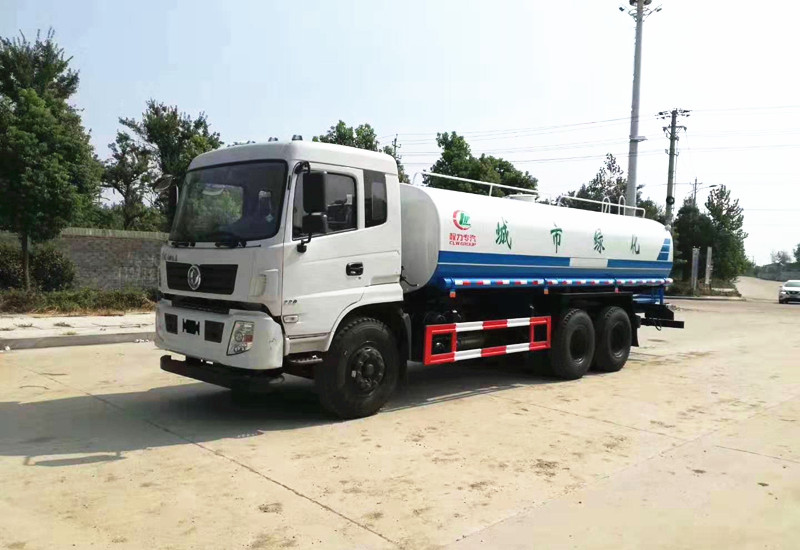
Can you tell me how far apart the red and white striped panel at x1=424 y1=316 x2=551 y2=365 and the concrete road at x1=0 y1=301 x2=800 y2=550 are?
58cm

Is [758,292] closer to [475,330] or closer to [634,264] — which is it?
[634,264]

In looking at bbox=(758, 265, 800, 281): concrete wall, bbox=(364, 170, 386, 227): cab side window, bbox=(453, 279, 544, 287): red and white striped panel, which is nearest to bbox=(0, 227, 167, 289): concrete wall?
bbox=(453, 279, 544, 287): red and white striped panel

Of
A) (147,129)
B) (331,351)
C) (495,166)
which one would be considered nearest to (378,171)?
(331,351)

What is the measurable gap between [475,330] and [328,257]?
8.75 ft

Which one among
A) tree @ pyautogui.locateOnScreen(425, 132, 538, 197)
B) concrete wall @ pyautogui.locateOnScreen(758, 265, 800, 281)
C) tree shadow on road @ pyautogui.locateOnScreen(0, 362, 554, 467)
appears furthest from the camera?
concrete wall @ pyautogui.locateOnScreen(758, 265, 800, 281)

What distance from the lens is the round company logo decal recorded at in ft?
25.2

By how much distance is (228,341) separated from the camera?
6082 millimetres

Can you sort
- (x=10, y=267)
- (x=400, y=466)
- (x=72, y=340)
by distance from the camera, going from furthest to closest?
(x=10, y=267) → (x=72, y=340) → (x=400, y=466)

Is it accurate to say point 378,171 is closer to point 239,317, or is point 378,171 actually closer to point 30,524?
point 239,317

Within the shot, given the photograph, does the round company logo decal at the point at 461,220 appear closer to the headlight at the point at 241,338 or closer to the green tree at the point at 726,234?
the headlight at the point at 241,338

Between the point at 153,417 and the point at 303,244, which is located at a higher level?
the point at 303,244

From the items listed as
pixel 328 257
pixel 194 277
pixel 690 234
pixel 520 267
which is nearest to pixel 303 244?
pixel 328 257

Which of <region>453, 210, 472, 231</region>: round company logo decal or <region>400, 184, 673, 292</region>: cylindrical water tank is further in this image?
<region>453, 210, 472, 231</region>: round company logo decal

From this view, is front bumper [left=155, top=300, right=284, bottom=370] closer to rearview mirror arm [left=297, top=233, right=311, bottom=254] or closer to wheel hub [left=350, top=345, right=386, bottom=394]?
rearview mirror arm [left=297, top=233, right=311, bottom=254]
